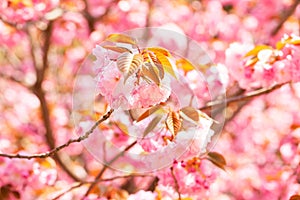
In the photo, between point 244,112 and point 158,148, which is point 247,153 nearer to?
point 244,112

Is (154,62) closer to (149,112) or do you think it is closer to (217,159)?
(149,112)

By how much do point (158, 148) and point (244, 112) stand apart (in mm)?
3129

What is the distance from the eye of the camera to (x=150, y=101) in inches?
57.6

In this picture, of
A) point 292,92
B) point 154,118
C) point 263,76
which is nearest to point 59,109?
point 292,92

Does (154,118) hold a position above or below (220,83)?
below

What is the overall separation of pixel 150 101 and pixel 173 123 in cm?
20

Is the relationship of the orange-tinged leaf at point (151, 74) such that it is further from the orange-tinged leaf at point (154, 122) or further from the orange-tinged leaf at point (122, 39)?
the orange-tinged leaf at point (154, 122)

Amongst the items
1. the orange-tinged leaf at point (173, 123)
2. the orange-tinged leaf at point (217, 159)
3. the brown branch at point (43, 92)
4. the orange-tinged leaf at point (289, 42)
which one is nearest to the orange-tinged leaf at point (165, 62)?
the orange-tinged leaf at point (173, 123)

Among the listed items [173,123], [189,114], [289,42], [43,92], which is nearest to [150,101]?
[173,123]

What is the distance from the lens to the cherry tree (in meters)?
1.68

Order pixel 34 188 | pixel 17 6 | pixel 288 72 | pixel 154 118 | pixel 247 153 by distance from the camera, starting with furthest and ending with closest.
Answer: pixel 247 153 → pixel 17 6 → pixel 34 188 → pixel 288 72 → pixel 154 118

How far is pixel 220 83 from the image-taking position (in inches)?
99.1

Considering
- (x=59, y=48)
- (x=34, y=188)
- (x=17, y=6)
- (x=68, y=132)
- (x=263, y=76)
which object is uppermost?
(x=59, y=48)

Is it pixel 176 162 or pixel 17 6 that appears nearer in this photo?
pixel 176 162
